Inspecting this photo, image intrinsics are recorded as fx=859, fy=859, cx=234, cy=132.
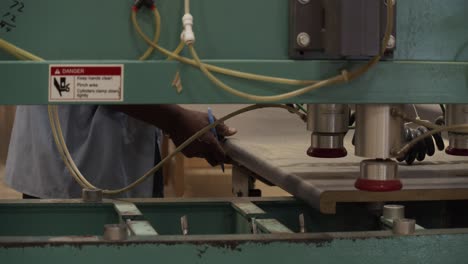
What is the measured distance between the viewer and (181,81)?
128 centimetres

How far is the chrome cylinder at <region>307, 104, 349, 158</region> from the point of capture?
1.49 metres

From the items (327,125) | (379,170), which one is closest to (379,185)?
(379,170)

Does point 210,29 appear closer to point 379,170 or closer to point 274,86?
point 274,86

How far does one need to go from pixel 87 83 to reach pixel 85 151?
1.29 m

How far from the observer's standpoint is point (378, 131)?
138 centimetres

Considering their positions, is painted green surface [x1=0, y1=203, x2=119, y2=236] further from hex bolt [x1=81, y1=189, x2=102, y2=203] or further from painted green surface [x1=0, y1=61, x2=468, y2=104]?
painted green surface [x1=0, y1=61, x2=468, y2=104]

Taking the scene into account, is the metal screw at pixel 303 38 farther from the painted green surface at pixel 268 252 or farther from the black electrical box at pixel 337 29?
the painted green surface at pixel 268 252

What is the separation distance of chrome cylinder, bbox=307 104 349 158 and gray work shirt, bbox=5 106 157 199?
1082 mm

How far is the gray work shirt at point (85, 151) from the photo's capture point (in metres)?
2.54

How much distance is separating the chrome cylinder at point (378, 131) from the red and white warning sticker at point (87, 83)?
40 cm

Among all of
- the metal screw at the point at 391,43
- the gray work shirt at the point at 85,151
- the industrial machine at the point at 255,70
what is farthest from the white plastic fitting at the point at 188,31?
the gray work shirt at the point at 85,151

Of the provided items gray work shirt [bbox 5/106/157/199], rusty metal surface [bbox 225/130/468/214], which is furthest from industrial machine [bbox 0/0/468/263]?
gray work shirt [bbox 5/106/157/199]

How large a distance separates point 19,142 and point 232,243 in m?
1.47

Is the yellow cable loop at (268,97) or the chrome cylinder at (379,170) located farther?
the chrome cylinder at (379,170)
